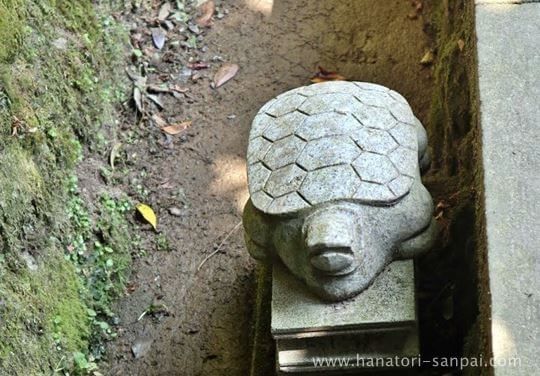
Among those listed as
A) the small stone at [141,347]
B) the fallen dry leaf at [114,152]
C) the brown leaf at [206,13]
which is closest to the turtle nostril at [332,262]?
the small stone at [141,347]

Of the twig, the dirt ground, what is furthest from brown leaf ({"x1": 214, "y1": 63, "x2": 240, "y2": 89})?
the twig

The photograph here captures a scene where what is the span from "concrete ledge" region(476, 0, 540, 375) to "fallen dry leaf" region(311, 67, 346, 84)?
1.49 meters

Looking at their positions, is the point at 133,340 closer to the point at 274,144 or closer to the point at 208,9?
the point at 274,144

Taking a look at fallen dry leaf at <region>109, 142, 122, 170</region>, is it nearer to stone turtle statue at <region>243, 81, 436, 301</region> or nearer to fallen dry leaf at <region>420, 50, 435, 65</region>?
stone turtle statue at <region>243, 81, 436, 301</region>

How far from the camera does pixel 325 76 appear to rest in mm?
4625

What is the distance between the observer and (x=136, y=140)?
14.6ft

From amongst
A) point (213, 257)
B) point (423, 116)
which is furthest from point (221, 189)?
point (423, 116)

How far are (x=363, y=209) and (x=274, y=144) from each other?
0.44 m

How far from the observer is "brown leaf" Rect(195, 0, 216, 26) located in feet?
16.4

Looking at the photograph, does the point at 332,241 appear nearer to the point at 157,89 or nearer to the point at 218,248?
the point at 218,248

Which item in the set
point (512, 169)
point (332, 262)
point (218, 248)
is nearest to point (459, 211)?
point (512, 169)

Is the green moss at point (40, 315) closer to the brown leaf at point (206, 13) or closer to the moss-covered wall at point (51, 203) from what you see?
the moss-covered wall at point (51, 203)

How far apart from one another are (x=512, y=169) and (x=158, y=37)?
2.65 metres

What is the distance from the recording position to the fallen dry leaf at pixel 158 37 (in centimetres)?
484
